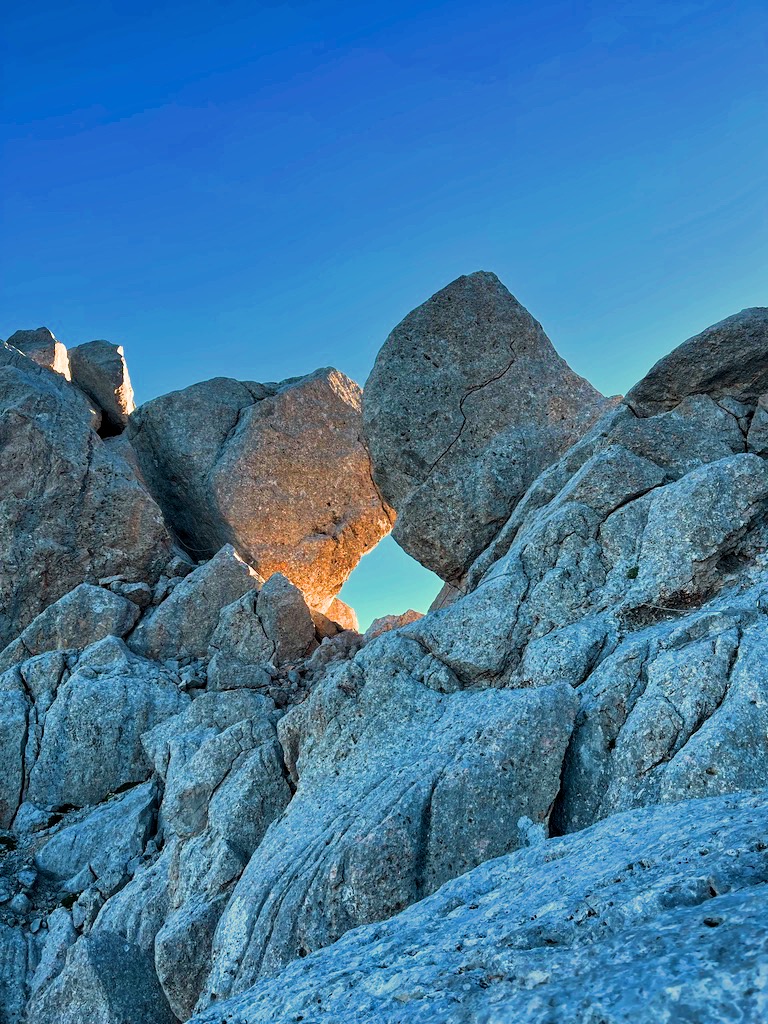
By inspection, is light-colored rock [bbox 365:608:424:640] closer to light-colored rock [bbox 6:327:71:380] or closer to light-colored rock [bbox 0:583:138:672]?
light-colored rock [bbox 0:583:138:672]

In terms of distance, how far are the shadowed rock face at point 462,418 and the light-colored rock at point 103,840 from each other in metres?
17.3

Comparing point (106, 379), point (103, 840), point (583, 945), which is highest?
point (106, 379)

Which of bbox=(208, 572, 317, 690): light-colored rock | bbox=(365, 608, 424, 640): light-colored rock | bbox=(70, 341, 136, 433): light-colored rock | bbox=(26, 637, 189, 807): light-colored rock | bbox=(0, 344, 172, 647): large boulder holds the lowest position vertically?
bbox=(26, 637, 189, 807): light-colored rock

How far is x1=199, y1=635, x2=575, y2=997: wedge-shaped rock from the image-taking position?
17234mm

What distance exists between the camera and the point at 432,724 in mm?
23297

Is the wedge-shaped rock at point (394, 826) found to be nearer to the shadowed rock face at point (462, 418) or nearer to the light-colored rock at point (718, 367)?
the light-colored rock at point (718, 367)

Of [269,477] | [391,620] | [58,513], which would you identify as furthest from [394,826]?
Answer: [269,477]

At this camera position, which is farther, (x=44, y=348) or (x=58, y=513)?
(x=44, y=348)

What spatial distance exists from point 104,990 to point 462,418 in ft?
92.9

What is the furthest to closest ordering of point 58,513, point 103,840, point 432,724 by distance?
point 58,513 < point 103,840 < point 432,724

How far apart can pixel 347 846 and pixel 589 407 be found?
2806cm

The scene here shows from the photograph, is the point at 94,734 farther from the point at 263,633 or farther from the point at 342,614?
the point at 342,614

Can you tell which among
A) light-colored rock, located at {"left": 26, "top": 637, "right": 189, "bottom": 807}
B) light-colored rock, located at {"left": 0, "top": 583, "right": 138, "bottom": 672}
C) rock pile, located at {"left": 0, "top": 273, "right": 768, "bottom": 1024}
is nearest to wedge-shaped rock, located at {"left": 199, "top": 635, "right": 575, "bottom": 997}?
rock pile, located at {"left": 0, "top": 273, "right": 768, "bottom": 1024}

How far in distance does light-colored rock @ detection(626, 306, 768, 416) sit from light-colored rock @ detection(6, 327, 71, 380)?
46.9m
